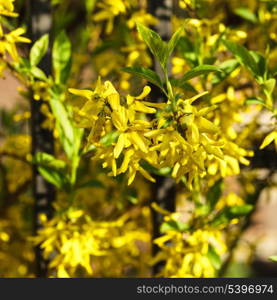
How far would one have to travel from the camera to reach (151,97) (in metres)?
1.45

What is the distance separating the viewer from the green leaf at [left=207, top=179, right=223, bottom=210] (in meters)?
1.35

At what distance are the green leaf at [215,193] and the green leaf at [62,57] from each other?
1.47ft

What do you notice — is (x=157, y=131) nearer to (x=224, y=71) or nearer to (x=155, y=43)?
(x=155, y=43)

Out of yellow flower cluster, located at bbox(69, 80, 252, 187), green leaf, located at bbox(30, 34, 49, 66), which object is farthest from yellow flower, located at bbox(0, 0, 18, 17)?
yellow flower cluster, located at bbox(69, 80, 252, 187)

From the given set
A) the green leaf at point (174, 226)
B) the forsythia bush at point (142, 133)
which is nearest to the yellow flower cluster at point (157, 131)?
the forsythia bush at point (142, 133)

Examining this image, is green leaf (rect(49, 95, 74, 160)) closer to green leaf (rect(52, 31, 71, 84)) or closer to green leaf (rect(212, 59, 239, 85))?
green leaf (rect(52, 31, 71, 84))

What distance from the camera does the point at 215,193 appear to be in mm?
1358

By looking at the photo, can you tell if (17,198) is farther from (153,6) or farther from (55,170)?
(153,6)

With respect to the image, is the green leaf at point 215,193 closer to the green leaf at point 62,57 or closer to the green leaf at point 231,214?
the green leaf at point 231,214

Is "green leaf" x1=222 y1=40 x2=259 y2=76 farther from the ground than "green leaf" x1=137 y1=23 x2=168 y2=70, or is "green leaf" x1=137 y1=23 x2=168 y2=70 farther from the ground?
"green leaf" x1=137 y1=23 x2=168 y2=70

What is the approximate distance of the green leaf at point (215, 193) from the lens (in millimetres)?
1354

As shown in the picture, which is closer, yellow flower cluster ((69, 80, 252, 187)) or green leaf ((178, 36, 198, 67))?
yellow flower cluster ((69, 80, 252, 187))

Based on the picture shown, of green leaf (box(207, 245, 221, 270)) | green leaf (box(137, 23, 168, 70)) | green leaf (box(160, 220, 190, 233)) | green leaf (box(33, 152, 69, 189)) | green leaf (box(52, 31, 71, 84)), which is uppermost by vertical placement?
green leaf (box(137, 23, 168, 70))

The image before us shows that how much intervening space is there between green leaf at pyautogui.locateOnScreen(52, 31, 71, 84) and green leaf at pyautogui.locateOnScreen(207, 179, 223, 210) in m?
0.45
